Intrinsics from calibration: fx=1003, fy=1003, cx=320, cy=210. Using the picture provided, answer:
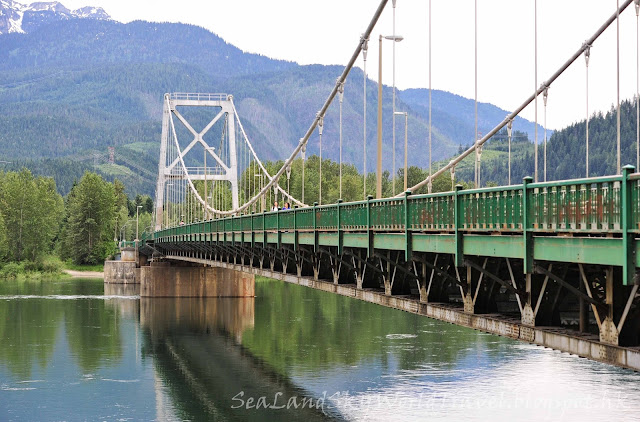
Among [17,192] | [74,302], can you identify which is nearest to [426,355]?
[74,302]

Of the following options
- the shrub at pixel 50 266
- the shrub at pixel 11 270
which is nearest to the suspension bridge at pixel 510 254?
the shrub at pixel 11 270

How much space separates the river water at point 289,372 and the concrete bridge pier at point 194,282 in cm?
1795

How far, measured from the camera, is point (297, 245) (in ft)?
125

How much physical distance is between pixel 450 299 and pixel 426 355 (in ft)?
83.9

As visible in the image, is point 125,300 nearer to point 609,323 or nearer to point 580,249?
point 609,323

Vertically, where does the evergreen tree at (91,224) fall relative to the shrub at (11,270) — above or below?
above

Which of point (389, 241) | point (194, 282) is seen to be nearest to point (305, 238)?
point (389, 241)

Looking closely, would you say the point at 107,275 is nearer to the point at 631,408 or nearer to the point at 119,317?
the point at 119,317

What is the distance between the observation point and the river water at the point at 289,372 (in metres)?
39.9

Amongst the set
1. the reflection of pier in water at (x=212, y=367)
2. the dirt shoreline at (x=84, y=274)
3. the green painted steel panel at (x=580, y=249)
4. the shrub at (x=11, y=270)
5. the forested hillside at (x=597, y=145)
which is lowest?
the reflection of pier in water at (x=212, y=367)

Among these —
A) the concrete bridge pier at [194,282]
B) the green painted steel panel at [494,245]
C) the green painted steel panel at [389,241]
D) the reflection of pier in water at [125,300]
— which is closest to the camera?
the green painted steel panel at [494,245]

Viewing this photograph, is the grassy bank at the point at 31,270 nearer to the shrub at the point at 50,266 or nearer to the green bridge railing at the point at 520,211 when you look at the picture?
the shrub at the point at 50,266

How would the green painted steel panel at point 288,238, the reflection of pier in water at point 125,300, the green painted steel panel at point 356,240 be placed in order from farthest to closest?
the reflection of pier in water at point 125,300
the green painted steel panel at point 288,238
the green painted steel panel at point 356,240

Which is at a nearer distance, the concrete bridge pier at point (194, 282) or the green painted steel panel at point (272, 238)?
the green painted steel panel at point (272, 238)
